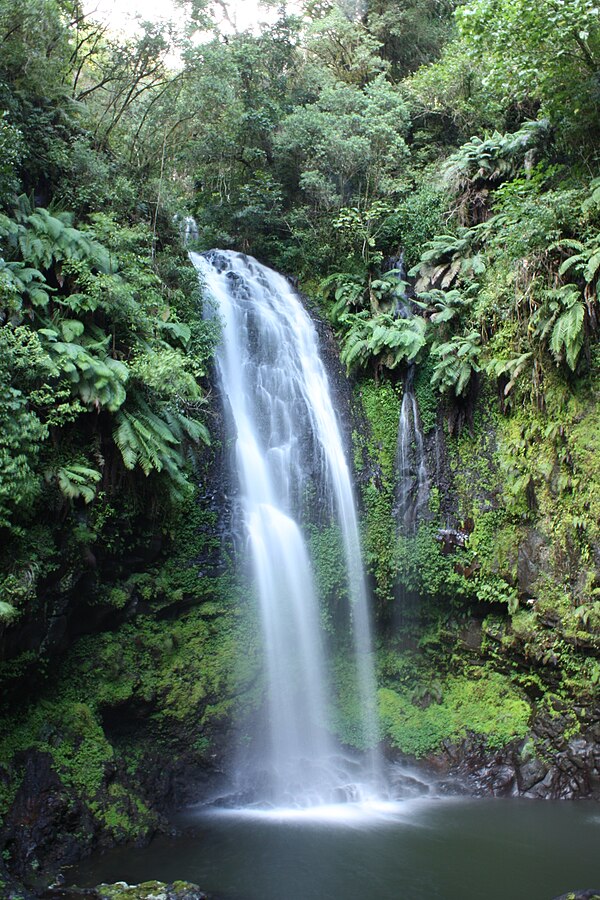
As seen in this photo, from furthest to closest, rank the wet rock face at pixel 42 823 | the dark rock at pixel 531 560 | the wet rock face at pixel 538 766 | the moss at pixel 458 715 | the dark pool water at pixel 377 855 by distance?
1. the dark rock at pixel 531 560
2. the moss at pixel 458 715
3. the wet rock face at pixel 538 766
4. the wet rock face at pixel 42 823
5. the dark pool water at pixel 377 855

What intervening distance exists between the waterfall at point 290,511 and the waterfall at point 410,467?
102cm

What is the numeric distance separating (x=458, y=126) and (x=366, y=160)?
385 centimetres

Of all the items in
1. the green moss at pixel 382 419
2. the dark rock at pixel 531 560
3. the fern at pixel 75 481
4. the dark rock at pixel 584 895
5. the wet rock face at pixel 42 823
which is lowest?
the dark rock at pixel 584 895

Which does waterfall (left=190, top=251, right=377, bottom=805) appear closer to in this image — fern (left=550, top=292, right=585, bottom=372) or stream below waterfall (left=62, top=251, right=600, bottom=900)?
stream below waterfall (left=62, top=251, right=600, bottom=900)

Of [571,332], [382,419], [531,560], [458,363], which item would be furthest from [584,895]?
[382,419]

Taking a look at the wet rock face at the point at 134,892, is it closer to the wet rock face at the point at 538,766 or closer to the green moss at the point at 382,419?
the wet rock face at the point at 538,766

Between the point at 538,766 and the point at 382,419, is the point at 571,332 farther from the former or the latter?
the point at 538,766

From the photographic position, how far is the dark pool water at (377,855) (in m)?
7.04

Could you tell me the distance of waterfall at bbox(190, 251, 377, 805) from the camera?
10.7 metres

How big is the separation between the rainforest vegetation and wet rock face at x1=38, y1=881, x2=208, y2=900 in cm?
109

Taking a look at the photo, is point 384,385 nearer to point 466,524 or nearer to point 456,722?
point 466,524

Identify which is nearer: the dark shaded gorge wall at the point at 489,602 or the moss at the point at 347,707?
the dark shaded gorge wall at the point at 489,602

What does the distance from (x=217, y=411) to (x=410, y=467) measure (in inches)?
155

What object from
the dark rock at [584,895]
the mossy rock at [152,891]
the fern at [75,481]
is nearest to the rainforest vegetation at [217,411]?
the fern at [75,481]
